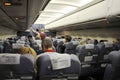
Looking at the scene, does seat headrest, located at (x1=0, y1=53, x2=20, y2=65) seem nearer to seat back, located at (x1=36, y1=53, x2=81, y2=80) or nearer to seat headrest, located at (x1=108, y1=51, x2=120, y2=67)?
seat back, located at (x1=36, y1=53, x2=81, y2=80)

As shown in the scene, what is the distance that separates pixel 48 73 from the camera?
12.1ft

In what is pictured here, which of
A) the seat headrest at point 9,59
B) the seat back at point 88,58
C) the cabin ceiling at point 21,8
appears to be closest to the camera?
the seat headrest at point 9,59

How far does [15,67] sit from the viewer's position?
3586mm

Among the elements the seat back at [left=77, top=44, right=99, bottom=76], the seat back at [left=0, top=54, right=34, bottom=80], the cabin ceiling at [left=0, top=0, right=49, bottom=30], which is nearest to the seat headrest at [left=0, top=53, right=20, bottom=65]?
the seat back at [left=0, top=54, right=34, bottom=80]

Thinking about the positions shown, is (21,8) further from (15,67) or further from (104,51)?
(15,67)

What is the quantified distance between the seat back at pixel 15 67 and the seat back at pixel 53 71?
14cm

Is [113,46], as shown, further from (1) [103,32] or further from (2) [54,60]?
(1) [103,32]

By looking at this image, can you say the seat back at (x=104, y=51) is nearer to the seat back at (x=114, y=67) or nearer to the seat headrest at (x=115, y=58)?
the seat back at (x=114, y=67)

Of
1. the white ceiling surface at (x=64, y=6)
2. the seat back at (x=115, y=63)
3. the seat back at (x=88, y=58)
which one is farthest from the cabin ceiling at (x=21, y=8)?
the seat back at (x=115, y=63)

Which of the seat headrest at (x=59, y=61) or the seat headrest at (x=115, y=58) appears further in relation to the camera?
the seat headrest at (x=115, y=58)

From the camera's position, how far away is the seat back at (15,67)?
140 inches

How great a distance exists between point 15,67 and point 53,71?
53cm

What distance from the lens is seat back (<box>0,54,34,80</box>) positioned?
3.55 meters

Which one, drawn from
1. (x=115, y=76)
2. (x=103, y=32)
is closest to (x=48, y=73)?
(x=115, y=76)
